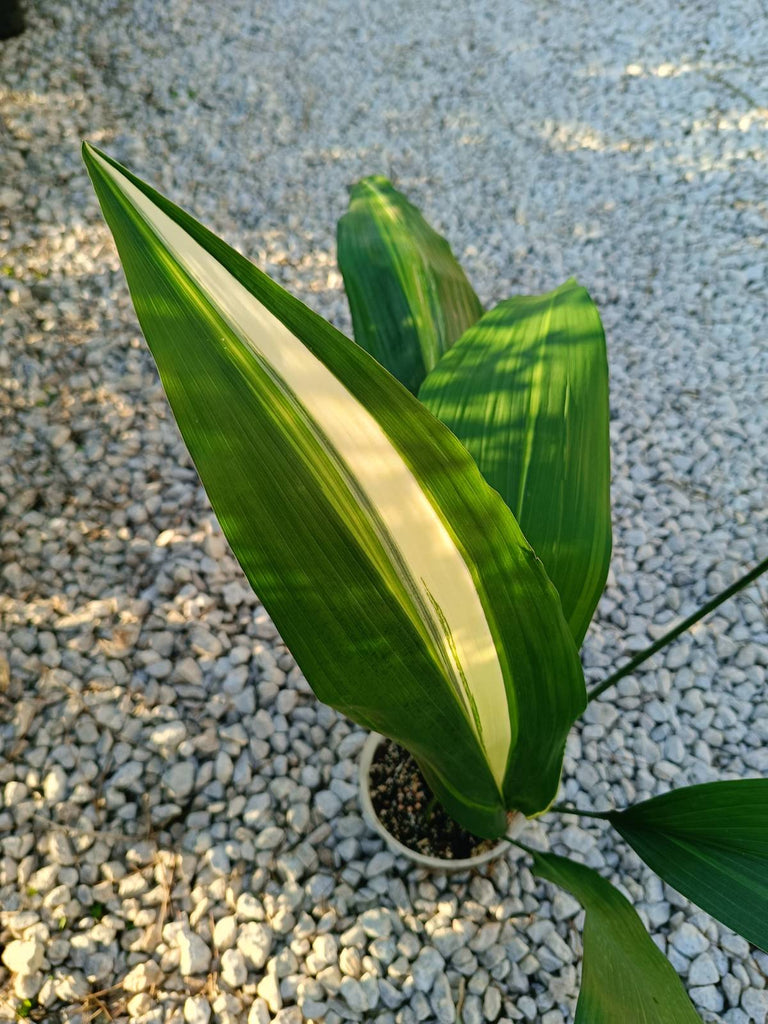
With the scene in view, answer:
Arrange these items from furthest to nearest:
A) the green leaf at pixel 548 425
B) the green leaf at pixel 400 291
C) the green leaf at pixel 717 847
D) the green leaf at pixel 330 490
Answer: the green leaf at pixel 400 291 < the green leaf at pixel 548 425 < the green leaf at pixel 717 847 < the green leaf at pixel 330 490

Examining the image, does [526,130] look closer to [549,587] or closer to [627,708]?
[627,708]

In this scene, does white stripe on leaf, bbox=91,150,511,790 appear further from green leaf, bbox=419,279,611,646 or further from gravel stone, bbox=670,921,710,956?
gravel stone, bbox=670,921,710,956

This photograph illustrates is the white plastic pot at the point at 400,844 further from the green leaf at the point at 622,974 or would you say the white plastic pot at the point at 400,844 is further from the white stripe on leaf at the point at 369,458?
the white stripe on leaf at the point at 369,458

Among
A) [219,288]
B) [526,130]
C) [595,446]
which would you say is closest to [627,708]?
[595,446]

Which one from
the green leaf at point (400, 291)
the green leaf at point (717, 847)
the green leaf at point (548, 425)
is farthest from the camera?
the green leaf at point (400, 291)

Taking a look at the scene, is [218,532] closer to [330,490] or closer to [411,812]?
[411,812]

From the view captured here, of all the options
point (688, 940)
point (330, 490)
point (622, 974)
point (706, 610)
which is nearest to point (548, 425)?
point (706, 610)

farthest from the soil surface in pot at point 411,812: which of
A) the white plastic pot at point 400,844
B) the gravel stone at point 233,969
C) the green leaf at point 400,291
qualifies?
the green leaf at point 400,291
